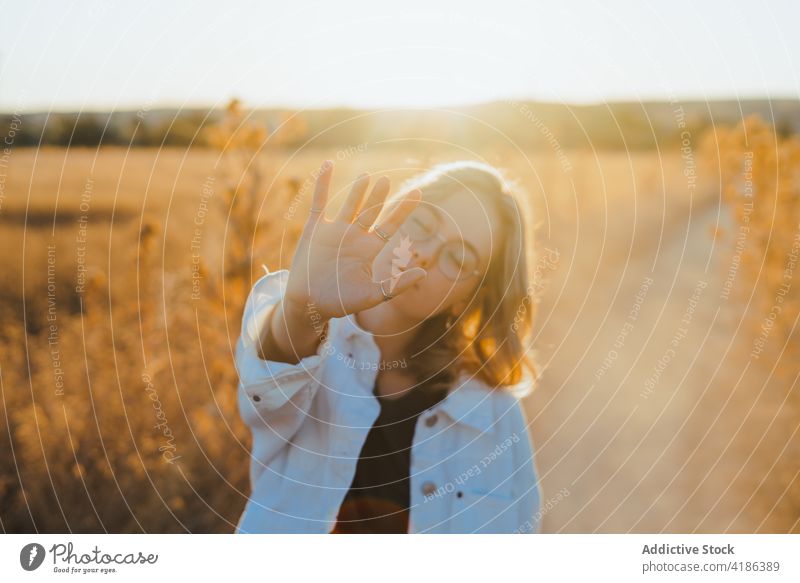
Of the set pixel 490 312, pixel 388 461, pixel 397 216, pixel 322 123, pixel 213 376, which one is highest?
pixel 322 123

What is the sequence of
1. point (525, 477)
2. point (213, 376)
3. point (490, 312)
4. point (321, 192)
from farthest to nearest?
1. point (213, 376)
2. point (490, 312)
3. point (525, 477)
4. point (321, 192)

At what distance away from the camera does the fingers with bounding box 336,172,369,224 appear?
1.23 metres

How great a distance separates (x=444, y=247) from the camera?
1.45m

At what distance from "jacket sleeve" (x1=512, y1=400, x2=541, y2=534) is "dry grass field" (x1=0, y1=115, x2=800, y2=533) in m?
0.71

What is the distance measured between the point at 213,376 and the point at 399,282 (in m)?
1.33

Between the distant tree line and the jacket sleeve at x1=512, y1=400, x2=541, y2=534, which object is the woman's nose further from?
the distant tree line

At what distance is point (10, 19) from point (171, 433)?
1274mm

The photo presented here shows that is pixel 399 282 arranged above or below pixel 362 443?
above
